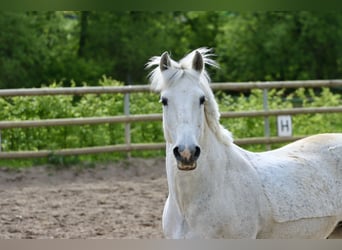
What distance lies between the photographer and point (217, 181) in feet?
8.43

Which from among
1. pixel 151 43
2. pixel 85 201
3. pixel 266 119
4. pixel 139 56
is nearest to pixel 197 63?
pixel 85 201

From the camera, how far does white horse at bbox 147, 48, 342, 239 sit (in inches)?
93.0

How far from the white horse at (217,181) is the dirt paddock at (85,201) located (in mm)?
439

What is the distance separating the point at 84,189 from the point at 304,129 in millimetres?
3659

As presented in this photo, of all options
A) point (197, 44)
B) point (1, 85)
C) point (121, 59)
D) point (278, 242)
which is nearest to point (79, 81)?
point (121, 59)

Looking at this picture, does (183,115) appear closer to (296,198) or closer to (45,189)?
(296,198)

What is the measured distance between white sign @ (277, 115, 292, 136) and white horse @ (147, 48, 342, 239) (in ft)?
15.5

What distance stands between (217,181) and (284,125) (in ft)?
17.1

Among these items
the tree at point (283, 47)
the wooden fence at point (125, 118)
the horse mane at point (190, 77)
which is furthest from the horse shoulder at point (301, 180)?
the tree at point (283, 47)

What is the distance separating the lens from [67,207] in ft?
16.7

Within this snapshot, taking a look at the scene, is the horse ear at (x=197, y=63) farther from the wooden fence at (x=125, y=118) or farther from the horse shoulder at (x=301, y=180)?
the wooden fence at (x=125, y=118)

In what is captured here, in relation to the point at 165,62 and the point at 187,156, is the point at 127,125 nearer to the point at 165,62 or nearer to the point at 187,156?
the point at 165,62

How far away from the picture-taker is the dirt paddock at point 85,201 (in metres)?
4.37

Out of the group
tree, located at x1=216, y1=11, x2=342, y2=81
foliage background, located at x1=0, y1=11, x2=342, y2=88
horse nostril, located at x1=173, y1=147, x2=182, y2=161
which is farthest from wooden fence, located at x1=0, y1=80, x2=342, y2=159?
tree, located at x1=216, y1=11, x2=342, y2=81
